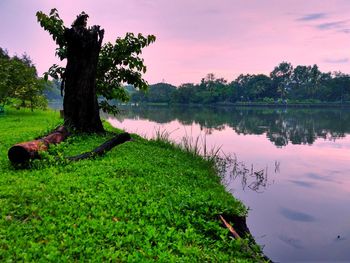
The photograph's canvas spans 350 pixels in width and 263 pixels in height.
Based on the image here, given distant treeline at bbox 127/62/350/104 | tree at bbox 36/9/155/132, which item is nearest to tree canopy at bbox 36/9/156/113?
tree at bbox 36/9/155/132

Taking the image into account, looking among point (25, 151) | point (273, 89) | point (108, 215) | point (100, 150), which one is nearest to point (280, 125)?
point (100, 150)

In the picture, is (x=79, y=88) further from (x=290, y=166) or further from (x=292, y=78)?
(x=292, y=78)

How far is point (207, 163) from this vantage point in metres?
14.6

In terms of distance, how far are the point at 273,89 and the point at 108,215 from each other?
128 m

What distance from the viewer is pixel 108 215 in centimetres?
612

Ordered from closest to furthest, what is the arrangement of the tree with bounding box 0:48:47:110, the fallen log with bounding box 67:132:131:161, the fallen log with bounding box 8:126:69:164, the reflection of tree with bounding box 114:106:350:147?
the fallen log with bounding box 8:126:69:164, the fallen log with bounding box 67:132:131:161, the tree with bounding box 0:48:47:110, the reflection of tree with bounding box 114:106:350:147

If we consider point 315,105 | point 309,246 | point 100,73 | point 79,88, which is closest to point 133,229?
point 309,246

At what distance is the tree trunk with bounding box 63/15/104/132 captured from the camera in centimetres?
1488

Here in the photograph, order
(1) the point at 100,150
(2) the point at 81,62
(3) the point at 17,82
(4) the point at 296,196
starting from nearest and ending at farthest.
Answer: (1) the point at 100,150
(4) the point at 296,196
(2) the point at 81,62
(3) the point at 17,82

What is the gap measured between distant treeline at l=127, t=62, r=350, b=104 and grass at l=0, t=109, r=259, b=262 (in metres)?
117

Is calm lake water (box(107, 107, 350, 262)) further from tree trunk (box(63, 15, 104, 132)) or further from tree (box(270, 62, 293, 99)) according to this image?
tree (box(270, 62, 293, 99))

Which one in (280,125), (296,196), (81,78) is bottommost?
(296,196)

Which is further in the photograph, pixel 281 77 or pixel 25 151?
→ pixel 281 77

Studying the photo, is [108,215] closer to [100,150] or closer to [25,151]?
[25,151]
